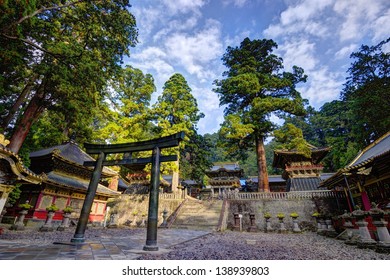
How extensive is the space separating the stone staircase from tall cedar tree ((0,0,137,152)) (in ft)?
31.8

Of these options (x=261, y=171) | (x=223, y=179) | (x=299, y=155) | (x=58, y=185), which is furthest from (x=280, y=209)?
(x=58, y=185)

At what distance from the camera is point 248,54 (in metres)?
21.2

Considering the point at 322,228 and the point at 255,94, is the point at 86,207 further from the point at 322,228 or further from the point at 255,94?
the point at 255,94

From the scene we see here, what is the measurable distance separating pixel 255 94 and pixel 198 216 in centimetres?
1371

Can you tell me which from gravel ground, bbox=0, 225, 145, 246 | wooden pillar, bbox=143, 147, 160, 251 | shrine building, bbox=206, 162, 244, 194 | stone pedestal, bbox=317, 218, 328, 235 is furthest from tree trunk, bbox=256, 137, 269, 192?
wooden pillar, bbox=143, 147, 160, 251

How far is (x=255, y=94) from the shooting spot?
66.2ft

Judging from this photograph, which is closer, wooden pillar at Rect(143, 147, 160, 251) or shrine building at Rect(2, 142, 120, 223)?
wooden pillar at Rect(143, 147, 160, 251)

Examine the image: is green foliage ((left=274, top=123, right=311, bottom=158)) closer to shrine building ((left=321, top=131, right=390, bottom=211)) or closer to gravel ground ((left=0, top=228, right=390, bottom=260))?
shrine building ((left=321, top=131, right=390, bottom=211))

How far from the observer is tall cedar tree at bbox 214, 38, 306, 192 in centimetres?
1734

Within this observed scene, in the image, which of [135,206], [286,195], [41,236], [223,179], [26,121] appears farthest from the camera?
[223,179]

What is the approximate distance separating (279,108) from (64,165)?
1827cm

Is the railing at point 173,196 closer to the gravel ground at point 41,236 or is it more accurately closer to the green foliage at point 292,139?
the gravel ground at point 41,236

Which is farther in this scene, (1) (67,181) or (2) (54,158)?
(1) (67,181)

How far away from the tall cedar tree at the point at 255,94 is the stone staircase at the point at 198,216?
5.41 metres
